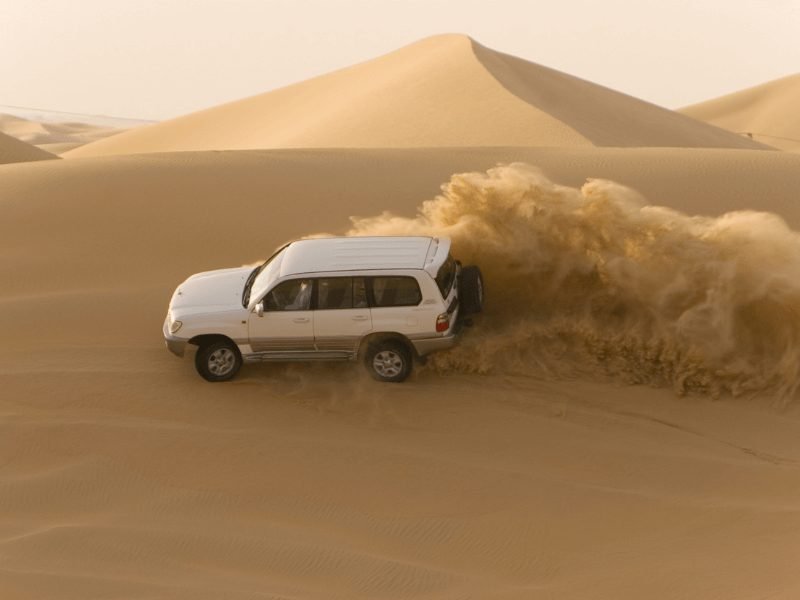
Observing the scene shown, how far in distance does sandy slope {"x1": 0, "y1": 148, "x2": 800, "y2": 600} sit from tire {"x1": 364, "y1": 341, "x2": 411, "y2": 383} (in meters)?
0.17

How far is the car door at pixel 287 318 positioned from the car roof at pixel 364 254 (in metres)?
0.18

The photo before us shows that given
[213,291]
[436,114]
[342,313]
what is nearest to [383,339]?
[342,313]

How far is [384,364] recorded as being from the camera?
11641 millimetres

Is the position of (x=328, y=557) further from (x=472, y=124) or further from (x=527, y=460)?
(x=472, y=124)

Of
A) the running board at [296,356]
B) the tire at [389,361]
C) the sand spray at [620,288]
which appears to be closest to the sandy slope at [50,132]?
the sand spray at [620,288]

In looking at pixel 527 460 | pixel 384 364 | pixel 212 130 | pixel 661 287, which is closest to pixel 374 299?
pixel 384 364

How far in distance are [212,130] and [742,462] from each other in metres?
44.3

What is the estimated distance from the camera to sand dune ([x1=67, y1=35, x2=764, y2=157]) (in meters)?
34.6

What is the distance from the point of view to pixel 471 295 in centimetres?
1209

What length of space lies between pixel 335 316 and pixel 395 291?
0.68 meters

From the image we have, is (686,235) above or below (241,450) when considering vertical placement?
above

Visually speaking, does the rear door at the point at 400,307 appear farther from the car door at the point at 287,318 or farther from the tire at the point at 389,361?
the car door at the point at 287,318

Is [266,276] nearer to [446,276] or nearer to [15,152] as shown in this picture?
[446,276]

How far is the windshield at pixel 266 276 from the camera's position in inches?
460
